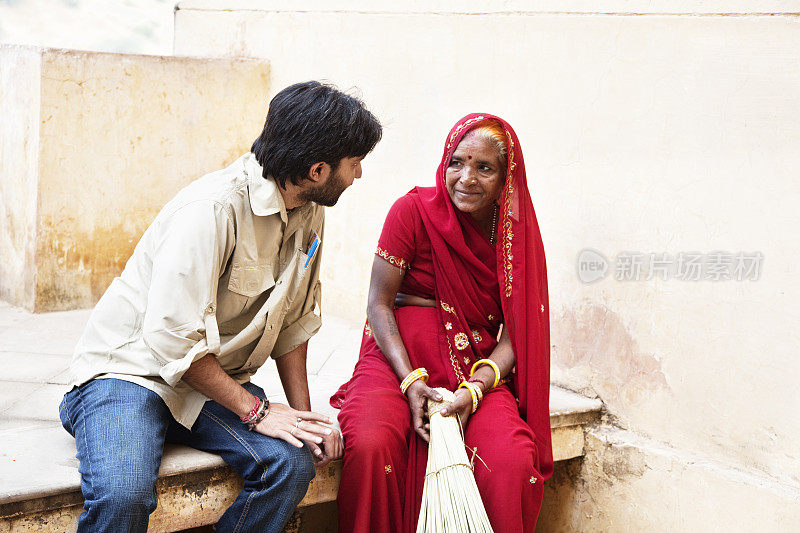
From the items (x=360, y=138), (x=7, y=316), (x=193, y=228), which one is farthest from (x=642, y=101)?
(x=7, y=316)

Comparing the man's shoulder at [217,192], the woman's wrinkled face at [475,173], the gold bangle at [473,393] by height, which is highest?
the woman's wrinkled face at [475,173]

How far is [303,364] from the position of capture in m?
2.58

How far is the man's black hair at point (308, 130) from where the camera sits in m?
2.19

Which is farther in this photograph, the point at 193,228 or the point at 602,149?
the point at 602,149

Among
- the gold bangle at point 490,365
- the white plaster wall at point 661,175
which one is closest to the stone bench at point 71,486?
the gold bangle at point 490,365

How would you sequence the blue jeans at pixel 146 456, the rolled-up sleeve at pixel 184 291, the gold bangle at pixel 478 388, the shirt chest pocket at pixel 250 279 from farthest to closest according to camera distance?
the gold bangle at pixel 478 388 → the shirt chest pocket at pixel 250 279 → the rolled-up sleeve at pixel 184 291 → the blue jeans at pixel 146 456

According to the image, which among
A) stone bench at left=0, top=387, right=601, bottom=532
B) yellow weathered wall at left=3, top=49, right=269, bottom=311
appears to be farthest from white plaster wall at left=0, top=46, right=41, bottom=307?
stone bench at left=0, top=387, right=601, bottom=532

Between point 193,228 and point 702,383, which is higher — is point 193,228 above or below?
above

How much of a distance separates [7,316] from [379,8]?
2.69 metres

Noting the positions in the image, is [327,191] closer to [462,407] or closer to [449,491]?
[462,407]

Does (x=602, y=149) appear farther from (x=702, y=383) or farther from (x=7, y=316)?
(x=7, y=316)

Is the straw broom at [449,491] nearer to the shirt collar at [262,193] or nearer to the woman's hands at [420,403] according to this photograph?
the woman's hands at [420,403]

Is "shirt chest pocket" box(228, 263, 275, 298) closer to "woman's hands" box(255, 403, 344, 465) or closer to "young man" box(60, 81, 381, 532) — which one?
"young man" box(60, 81, 381, 532)

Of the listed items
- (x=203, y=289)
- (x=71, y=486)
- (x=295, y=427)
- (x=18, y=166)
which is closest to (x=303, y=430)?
(x=295, y=427)
